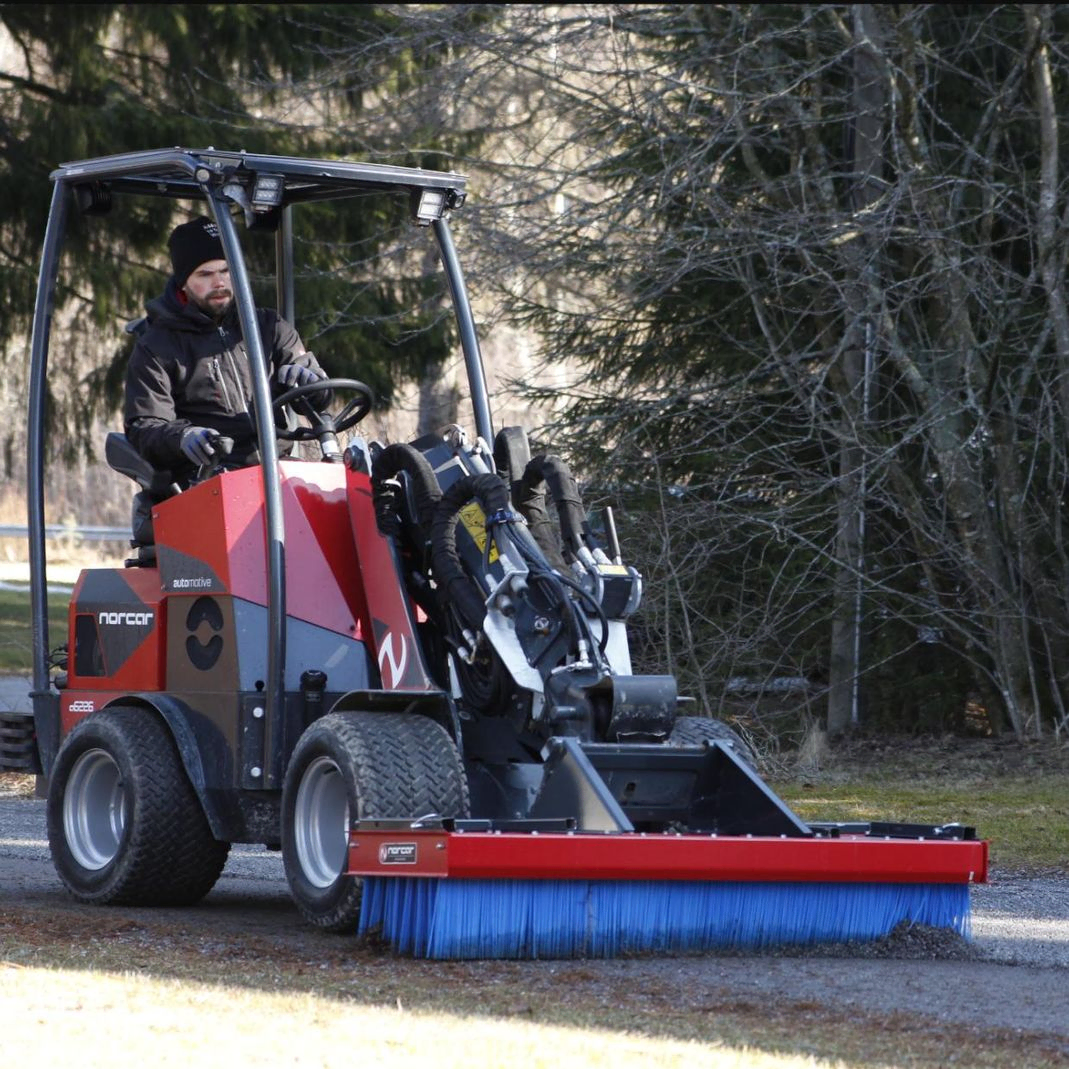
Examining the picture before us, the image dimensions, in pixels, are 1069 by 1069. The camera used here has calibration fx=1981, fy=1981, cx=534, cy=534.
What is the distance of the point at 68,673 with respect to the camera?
8.04 m

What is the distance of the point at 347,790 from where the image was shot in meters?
6.12

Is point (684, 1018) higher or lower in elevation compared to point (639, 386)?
lower

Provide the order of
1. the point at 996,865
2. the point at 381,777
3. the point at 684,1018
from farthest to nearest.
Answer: the point at 996,865, the point at 381,777, the point at 684,1018

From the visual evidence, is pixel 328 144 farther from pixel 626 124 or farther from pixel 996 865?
pixel 996 865

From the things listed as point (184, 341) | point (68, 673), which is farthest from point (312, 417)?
point (68, 673)

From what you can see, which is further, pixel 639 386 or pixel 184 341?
pixel 639 386

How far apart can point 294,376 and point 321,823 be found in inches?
77.6

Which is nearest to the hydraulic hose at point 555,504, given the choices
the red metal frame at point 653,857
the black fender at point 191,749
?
the red metal frame at point 653,857

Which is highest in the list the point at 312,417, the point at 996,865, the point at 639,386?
the point at 639,386

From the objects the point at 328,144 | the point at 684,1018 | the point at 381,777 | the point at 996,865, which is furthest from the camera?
the point at 328,144

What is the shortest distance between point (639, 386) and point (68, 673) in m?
7.50

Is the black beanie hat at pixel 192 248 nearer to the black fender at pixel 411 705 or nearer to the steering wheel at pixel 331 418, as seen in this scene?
the steering wheel at pixel 331 418

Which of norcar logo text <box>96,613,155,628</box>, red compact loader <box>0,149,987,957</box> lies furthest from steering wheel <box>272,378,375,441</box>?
norcar logo text <box>96,613,155,628</box>

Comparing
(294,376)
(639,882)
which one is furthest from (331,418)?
(639,882)
